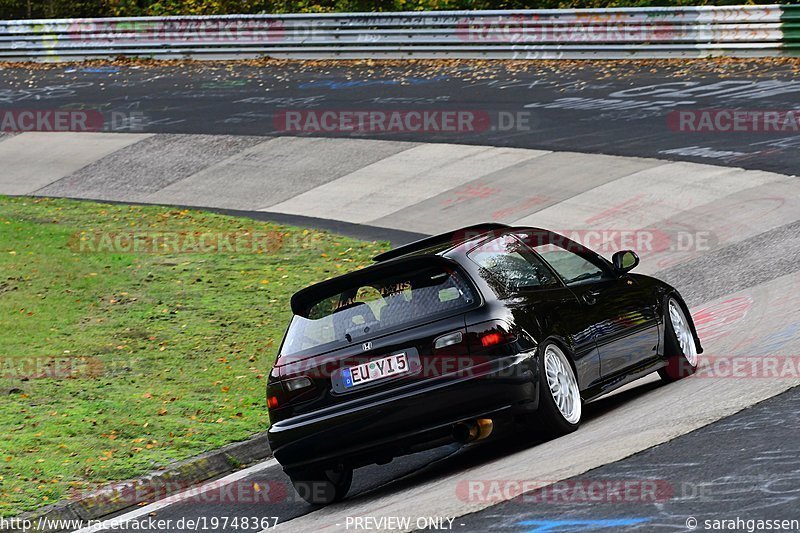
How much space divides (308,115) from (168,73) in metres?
8.08

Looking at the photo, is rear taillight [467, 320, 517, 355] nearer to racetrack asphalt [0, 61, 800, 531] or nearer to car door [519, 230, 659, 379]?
racetrack asphalt [0, 61, 800, 531]

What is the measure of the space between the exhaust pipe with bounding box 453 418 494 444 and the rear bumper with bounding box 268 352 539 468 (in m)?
0.05

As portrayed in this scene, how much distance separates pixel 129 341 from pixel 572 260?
5.04 metres

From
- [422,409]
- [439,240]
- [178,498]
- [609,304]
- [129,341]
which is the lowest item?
[129,341]

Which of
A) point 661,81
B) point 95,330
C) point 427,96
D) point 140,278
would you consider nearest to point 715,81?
point 661,81

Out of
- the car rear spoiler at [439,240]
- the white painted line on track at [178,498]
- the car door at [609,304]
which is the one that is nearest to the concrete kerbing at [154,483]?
the white painted line on track at [178,498]

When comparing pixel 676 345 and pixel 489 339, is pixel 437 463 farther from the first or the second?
pixel 676 345

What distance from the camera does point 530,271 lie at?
831 centimetres

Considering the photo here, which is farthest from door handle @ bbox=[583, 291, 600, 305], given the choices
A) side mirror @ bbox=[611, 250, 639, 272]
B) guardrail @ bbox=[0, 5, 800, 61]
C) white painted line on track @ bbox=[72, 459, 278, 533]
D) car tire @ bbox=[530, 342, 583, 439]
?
guardrail @ bbox=[0, 5, 800, 61]

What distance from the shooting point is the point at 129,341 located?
12.3 m

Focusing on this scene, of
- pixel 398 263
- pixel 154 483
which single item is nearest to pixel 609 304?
pixel 398 263

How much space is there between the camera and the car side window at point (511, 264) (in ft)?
26.0

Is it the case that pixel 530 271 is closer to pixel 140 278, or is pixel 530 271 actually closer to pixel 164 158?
pixel 140 278

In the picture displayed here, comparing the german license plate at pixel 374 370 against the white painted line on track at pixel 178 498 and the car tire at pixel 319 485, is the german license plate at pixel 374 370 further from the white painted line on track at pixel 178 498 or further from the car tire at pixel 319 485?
the white painted line on track at pixel 178 498
